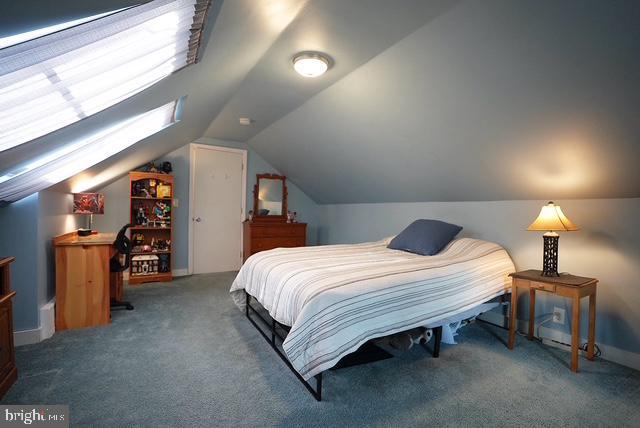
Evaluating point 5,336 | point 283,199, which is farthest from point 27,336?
point 283,199

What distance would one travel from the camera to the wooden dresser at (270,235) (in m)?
4.82

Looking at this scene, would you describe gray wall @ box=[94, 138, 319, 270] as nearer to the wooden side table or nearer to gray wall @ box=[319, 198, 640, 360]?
gray wall @ box=[319, 198, 640, 360]

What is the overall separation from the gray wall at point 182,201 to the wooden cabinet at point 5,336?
2700mm

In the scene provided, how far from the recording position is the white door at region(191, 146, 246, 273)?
16.1ft

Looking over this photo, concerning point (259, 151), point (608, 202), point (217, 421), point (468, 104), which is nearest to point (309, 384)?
point (217, 421)

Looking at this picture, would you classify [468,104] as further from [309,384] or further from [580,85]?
[309,384]

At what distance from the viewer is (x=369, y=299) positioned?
1870mm

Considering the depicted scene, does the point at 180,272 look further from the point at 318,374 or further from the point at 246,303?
the point at 318,374

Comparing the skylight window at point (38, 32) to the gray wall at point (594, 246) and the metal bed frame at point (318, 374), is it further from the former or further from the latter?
the gray wall at point (594, 246)

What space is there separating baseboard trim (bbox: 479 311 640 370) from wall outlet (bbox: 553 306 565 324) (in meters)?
0.09

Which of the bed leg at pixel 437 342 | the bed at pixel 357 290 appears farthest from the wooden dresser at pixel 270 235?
the bed leg at pixel 437 342

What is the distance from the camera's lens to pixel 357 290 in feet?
6.12

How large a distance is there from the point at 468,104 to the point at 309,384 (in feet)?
7.45

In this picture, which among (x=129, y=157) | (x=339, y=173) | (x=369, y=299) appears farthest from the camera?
(x=339, y=173)
